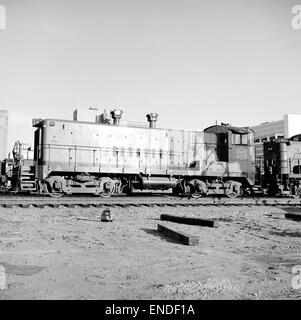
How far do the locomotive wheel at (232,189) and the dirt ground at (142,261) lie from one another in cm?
876

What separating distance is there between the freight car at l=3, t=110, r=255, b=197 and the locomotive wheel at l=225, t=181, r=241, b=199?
5 cm

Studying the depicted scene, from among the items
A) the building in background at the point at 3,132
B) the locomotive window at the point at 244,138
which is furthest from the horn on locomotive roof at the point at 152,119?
the building in background at the point at 3,132

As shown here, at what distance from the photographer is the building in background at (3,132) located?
119 ft

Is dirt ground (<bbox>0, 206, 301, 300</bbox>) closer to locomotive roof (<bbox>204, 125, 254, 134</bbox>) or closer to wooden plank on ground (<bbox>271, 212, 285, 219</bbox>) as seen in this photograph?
wooden plank on ground (<bbox>271, 212, 285, 219</bbox>)

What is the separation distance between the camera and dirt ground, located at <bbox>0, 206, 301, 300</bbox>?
3.63 metres

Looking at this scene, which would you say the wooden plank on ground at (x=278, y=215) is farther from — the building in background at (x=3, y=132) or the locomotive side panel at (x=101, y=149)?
the building in background at (x=3, y=132)

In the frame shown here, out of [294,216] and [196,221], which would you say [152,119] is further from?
[196,221]

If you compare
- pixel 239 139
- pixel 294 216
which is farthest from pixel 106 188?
pixel 294 216

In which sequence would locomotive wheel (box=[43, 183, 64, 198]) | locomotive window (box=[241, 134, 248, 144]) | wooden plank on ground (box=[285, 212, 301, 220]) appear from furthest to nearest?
locomotive window (box=[241, 134, 248, 144])
locomotive wheel (box=[43, 183, 64, 198])
wooden plank on ground (box=[285, 212, 301, 220])

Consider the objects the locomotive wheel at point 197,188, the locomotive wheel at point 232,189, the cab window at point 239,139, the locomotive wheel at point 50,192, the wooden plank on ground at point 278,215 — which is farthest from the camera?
the cab window at point 239,139

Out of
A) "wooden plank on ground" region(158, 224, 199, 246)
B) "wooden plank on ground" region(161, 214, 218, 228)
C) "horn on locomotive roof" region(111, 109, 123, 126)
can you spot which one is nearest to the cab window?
"horn on locomotive roof" region(111, 109, 123, 126)

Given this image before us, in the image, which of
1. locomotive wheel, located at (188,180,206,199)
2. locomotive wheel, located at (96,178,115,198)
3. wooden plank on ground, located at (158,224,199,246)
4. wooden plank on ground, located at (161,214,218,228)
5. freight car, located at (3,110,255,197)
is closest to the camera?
wooden plank on ground, located at (158,224,199,246)

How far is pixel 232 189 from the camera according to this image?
1805cm

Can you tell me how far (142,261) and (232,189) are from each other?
45.3 ft
